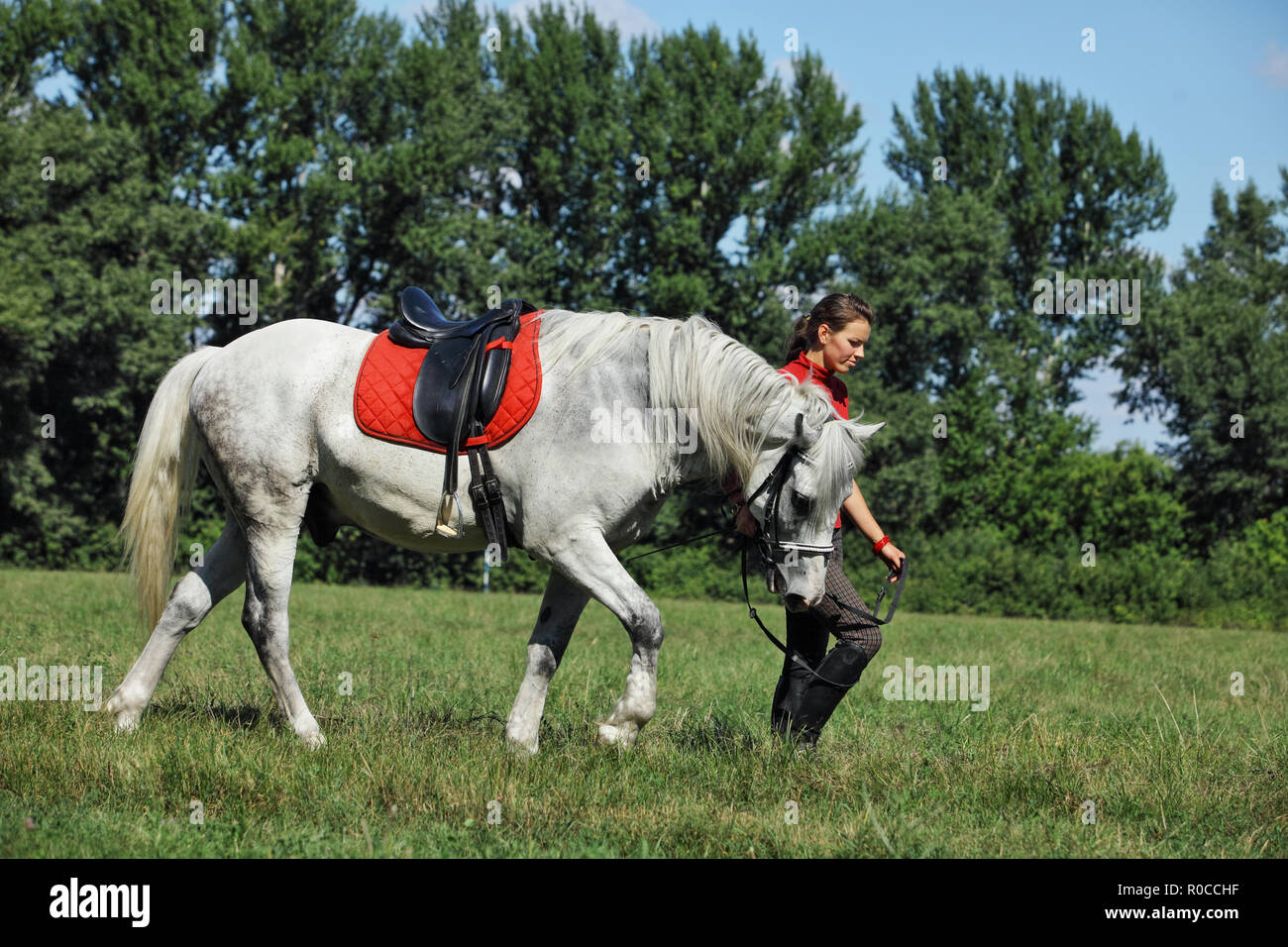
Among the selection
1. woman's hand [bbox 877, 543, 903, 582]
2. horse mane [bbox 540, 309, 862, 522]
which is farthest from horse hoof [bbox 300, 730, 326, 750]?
woman's hand [bbox 877, 543, 903, 582]

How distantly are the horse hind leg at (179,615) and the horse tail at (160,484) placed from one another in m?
A: 0.21

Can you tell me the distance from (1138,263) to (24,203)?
120ft

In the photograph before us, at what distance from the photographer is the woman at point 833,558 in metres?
5.40

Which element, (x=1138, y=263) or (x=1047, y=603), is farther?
(x=1138, y=263)

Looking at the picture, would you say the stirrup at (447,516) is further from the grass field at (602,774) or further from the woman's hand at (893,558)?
the woman's hand at (893,558)

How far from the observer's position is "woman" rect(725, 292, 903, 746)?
5.40 m

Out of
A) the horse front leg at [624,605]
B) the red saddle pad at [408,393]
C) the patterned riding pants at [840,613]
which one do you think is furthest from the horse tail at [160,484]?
the patterned riding pants at [840,613]

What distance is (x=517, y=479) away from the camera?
520 cm

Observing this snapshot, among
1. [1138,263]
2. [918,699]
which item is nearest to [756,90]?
[1138,263]

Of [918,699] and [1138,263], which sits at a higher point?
[1138,263]

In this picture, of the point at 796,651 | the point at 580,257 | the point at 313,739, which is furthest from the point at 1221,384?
the point at 313,739
